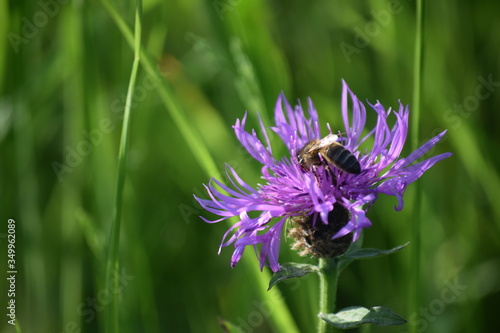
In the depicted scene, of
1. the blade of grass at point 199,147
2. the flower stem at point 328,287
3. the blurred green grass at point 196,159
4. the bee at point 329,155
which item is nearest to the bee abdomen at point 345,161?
the bee at point 329,155

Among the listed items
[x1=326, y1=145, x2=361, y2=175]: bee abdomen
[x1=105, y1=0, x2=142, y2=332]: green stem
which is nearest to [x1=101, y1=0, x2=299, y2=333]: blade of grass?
A: [x1=105, y1=0, x2=142, y2=332]: green stem

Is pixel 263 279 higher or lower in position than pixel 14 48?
lower

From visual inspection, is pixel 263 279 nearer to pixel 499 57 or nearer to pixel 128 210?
pixel 128 210

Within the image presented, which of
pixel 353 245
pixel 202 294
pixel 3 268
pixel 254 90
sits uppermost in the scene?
pixel 254 90

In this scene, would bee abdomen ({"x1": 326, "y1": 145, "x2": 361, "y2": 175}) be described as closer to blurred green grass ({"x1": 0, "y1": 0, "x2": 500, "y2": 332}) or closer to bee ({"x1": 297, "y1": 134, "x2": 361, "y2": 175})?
bee ({"x1": 297, "y1": 134, "x2": 361, "y2": 175})

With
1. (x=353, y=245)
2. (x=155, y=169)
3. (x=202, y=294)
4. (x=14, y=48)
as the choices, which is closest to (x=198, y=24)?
(x=155, y=169)

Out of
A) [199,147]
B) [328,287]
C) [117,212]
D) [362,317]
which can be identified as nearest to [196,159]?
[199,147]
